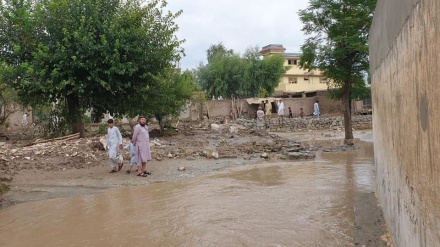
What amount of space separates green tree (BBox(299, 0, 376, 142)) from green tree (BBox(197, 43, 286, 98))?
25.1 metres

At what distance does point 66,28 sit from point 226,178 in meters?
8.76

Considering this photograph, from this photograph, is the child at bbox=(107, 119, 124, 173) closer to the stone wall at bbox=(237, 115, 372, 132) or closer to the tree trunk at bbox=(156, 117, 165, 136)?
the tree trunk at bbox=(156, 117, 165, 136)

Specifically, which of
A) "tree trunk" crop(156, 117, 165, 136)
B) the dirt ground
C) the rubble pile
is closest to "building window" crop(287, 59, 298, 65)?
"tree trunk" crop(156, 117, 165, 136)

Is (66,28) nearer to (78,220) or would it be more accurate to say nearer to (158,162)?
(158,162)

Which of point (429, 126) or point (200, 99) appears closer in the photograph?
point (429, 126)

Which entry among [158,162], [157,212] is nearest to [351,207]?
[157,212]

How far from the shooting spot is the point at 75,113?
1673 centimetres

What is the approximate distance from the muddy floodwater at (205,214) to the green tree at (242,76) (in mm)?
32710

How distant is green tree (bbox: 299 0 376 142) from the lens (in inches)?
598

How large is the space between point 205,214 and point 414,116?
15.4 feet

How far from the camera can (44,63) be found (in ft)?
48.5

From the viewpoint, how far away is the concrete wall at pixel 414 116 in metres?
2.13

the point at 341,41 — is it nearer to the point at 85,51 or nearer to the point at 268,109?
the point at 85,51

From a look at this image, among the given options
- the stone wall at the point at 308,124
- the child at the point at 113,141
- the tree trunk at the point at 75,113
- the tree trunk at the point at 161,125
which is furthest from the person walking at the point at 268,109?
the child at the point at 113,141
